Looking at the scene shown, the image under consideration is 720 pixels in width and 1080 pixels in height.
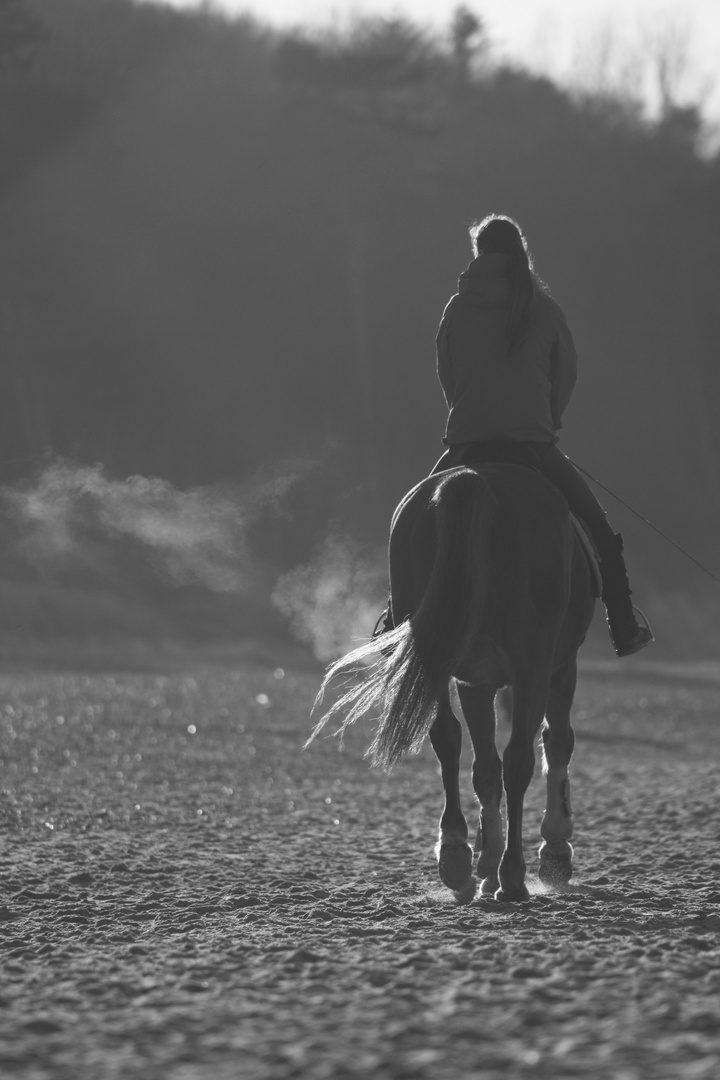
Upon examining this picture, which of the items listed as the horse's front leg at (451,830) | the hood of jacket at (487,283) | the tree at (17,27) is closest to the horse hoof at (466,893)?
A: the horse's front leg at (451,830)

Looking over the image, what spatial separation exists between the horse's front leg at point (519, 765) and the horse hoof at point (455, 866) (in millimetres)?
288

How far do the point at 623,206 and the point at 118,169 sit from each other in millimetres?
26275

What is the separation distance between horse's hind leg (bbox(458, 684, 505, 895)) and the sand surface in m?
0.30

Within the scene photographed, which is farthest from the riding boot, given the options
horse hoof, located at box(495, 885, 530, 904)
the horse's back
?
horse hoof, located at box(495, 885, 530, 904)

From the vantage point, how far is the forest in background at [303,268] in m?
39.9

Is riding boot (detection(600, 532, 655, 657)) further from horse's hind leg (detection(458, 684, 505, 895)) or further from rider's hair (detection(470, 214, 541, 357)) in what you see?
rider's hair (detection(470, 214, 541, 357))

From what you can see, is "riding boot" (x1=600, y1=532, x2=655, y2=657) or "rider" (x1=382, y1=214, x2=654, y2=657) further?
"riding boot" (x1=600, y1=532, x2=655, y2=657)

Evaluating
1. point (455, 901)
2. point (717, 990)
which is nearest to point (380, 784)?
point (455, 901)

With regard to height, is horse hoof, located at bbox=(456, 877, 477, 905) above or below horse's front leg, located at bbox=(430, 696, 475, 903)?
below

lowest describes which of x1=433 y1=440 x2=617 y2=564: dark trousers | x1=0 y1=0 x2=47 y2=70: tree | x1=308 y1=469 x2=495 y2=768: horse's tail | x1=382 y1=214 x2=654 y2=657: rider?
x1=308 y1=469 x2=495 y2=768: horse's tail

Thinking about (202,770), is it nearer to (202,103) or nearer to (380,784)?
(380,784)

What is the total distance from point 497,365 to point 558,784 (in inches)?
81.9

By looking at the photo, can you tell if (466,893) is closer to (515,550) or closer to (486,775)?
(486,775)

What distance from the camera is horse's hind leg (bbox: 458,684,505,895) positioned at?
7.50 metres
